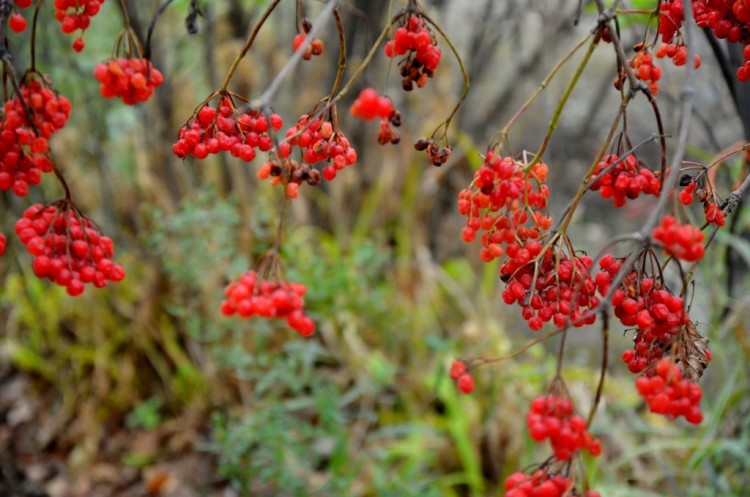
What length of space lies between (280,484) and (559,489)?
1.89m

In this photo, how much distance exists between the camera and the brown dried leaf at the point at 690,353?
95 cm

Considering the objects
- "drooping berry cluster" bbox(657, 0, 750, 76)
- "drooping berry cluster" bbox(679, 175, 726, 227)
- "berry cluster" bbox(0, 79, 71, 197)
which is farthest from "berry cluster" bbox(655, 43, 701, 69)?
"berry cluster" bbox(0, 79, 71, 197)

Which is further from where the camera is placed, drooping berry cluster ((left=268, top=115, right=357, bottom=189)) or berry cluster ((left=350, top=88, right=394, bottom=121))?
drooping berry cluster ((left=268, top=115, right=357, bottom=189))

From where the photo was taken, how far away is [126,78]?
1.08 m

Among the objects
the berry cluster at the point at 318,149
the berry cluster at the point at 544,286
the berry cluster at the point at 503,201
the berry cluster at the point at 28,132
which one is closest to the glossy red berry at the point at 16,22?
the berry cluster at the point at 28,132

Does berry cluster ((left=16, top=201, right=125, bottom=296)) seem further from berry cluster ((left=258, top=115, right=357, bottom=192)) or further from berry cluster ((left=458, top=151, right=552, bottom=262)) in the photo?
berry cluster ((left=458, top=151, right=552, bottom=262))

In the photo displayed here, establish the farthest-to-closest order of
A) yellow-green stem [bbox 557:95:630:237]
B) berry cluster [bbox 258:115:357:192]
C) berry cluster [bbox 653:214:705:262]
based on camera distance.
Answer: berry cluster [bbox 258:115:357:192] → yellow-green stem [bbox 557:95:630:237] → berry cluster [bbox 653:214:705:262]

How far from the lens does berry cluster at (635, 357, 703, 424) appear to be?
2.77ft

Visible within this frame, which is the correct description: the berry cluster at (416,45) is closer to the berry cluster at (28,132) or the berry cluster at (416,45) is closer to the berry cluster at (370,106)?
the berry cluster at (370,106)

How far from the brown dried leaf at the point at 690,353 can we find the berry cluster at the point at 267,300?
50 centimetres

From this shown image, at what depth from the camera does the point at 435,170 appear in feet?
15.1

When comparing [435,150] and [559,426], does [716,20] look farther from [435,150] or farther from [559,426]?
[559,426]

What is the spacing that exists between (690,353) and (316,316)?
230 centimetres

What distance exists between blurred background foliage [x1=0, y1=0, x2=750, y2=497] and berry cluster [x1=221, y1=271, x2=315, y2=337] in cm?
170
